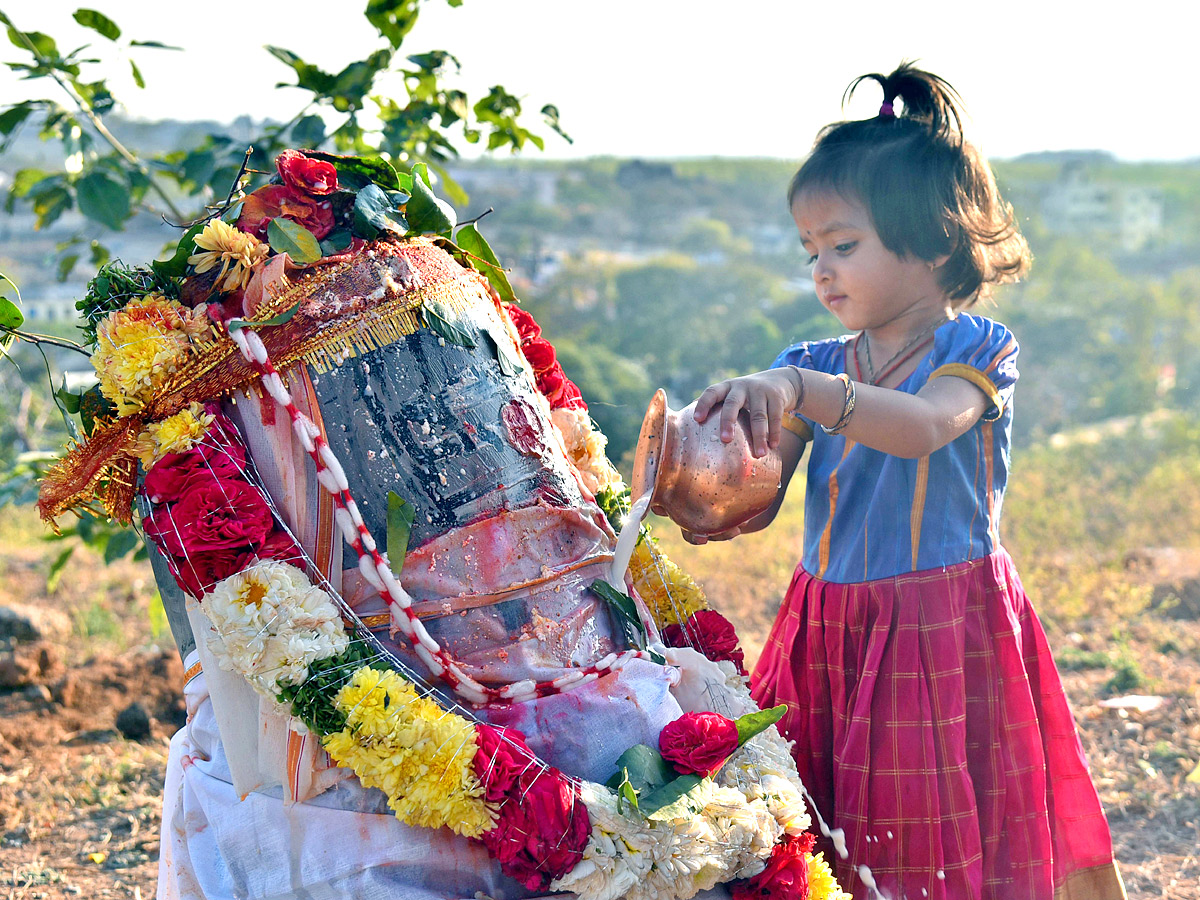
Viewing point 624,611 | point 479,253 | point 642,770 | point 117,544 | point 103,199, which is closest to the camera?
point 642,770

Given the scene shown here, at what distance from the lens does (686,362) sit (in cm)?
1495

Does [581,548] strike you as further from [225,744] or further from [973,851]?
[973,851]

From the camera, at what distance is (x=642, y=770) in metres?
1.55

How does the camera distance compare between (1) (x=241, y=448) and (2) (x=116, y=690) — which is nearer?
(1) (x=241, y=448)

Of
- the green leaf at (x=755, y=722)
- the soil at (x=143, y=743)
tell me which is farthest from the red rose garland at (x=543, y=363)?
the soil at (x=143, y=743)

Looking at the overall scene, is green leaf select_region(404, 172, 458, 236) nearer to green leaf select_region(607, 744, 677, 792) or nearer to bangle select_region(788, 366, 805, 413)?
bangle select_region(788, 366, 805, 413)

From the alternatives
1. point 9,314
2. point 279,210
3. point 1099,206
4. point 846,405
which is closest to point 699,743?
point 846,405

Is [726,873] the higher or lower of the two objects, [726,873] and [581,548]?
the lower

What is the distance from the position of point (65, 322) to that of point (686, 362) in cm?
1195

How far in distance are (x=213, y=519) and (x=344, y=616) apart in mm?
250

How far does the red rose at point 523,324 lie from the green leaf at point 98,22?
1.65 metres

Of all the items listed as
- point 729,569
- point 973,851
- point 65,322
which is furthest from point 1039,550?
point 65,322

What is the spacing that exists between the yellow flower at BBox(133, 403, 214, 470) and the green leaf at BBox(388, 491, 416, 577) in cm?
31

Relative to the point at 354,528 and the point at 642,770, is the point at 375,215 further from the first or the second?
the point at 642,770
